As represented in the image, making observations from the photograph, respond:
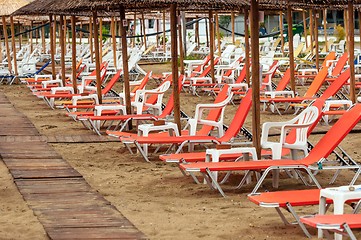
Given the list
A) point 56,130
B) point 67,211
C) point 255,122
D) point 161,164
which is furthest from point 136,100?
point 67,211

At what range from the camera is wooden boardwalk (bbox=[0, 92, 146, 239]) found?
5719 millimetres

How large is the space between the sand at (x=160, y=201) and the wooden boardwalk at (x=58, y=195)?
10 cm

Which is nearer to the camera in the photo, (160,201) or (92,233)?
(92,233)

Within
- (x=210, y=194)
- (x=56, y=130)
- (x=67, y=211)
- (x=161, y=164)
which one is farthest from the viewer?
(x=56, y=130)

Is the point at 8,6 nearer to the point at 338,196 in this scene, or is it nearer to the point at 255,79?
the point at 255,79

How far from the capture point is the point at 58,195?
22.9 ft

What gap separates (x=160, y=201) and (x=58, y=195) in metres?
0.76

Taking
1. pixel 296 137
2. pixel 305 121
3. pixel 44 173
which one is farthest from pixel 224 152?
pixel 44 173

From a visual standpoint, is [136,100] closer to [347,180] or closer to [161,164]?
[161,164]

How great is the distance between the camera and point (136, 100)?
12.2 m

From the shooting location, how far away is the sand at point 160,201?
5.81 m

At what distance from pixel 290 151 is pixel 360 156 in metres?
1.59

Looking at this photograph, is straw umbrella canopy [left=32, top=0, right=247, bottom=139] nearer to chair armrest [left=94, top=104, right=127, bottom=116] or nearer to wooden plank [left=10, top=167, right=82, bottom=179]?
chair armrest [left=94, top=104, right=127, bottom=116]

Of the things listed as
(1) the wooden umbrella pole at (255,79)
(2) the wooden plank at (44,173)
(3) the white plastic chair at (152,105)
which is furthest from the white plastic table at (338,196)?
(3) the white plastic chair at (152,105)
